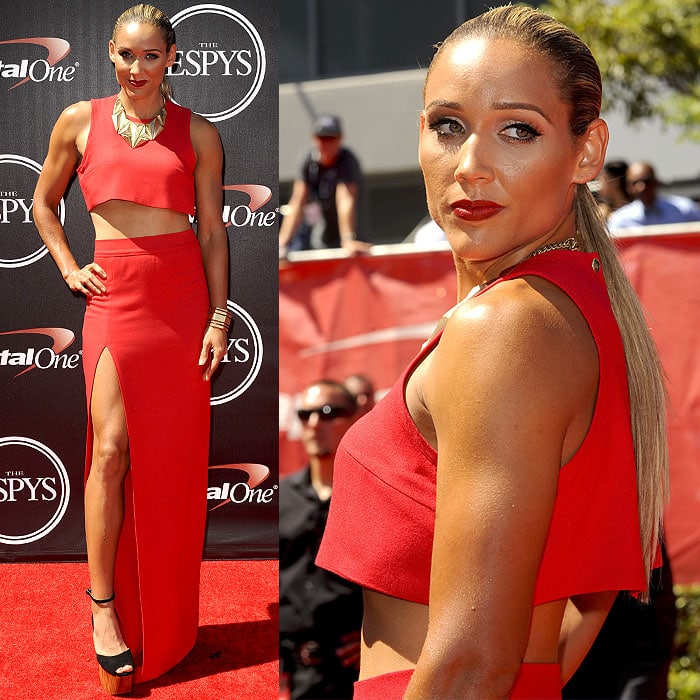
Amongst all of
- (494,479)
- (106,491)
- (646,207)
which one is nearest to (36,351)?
(106,491)

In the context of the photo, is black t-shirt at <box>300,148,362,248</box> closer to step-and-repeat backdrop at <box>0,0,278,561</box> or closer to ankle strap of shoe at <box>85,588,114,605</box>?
step-and-repeat backdrop at <box>0,0,278,561</box>

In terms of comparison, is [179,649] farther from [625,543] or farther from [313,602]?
[313,602]

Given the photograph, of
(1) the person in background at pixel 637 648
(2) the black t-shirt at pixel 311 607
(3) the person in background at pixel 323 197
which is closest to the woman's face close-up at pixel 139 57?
(2) the black t-shirt at pixel 311 607

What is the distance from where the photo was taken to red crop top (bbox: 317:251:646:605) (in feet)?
4.55

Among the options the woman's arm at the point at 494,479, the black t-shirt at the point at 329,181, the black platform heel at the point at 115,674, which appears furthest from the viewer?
the black t-shirt at the point at 329,181

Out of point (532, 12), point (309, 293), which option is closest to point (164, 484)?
point (532, 12)

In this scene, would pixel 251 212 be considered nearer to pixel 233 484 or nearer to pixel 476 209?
pixel 233 484

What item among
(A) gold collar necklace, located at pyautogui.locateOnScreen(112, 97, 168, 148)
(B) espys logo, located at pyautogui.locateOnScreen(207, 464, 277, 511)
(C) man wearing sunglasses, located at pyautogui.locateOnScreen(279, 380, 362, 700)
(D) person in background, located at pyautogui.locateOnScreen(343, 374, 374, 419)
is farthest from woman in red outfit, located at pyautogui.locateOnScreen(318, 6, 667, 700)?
(D) person in background, located at pyautogui.locateOnScreen(343, 374, 374, 419)

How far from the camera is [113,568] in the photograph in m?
1.92

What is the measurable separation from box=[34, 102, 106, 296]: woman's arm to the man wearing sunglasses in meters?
1.83

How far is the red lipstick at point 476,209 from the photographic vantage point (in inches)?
57.7

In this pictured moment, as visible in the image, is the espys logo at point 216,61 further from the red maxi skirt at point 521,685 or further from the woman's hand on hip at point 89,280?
the red maxi skirt at point 521,685

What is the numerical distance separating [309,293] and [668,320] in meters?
1.74

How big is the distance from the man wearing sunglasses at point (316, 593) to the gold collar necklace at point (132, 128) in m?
1.88
